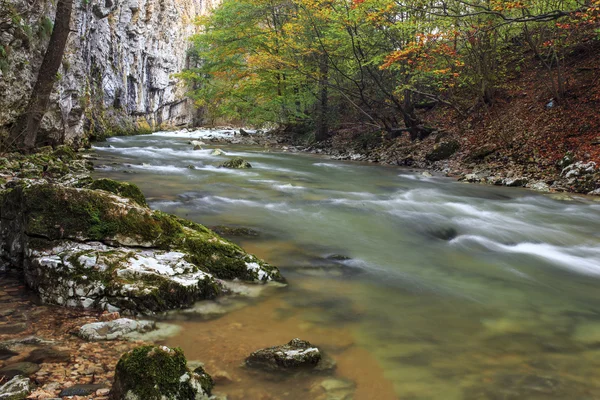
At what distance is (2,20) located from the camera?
8625mm

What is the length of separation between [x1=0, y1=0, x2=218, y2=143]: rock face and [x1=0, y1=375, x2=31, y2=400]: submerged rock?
8489mm

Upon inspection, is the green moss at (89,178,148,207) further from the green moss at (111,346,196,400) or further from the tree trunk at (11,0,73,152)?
the tree trunk at (11,0,73,152)

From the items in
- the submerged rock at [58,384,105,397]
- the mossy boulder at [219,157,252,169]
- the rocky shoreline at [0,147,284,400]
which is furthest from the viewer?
the mossy boulder at [219,157,252,169]

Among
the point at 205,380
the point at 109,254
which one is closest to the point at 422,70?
the point at 109,254

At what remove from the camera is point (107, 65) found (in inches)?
1021

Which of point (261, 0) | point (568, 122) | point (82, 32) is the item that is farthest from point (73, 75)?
point (568, 122)

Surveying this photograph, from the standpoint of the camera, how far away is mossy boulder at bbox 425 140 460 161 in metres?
13.8

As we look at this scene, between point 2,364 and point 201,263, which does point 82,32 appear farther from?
point 2,364

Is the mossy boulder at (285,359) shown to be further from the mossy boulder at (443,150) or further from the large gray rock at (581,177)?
the mossy boulder at (443,150)

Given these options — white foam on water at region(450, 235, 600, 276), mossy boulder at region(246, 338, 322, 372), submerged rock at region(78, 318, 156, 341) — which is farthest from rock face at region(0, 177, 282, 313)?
white foam on water at region(450, 235, 600, 276)

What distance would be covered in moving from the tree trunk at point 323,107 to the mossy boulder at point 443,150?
19.4 feet

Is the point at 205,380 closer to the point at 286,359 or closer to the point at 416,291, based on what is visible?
the point at 286,359

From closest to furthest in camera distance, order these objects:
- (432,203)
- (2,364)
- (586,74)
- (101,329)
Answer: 1. (2,364)
2. (101,329)
3. (432,203)
4. (586,74)

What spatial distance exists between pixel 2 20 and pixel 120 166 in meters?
4.04
